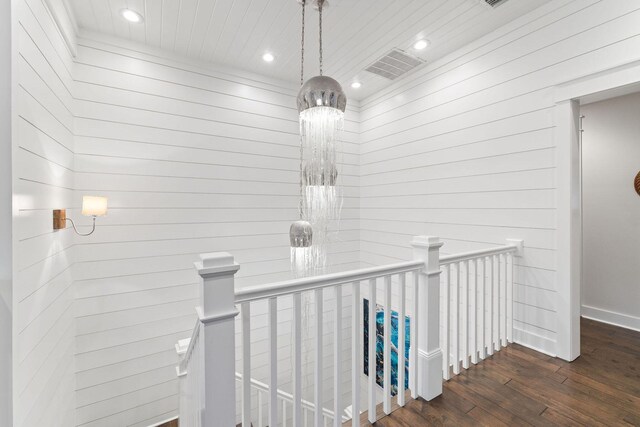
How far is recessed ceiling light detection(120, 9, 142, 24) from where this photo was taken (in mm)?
2543

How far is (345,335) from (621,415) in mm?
3065

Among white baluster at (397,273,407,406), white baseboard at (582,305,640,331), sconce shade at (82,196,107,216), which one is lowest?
white baseboard at (582,305,640,331)

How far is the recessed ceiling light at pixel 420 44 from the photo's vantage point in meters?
3.01

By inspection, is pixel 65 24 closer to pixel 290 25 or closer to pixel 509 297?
→ pixel 290 25

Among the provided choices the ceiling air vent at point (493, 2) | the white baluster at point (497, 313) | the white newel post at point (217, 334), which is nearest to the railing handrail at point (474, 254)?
the white baluster at point (497, 313)

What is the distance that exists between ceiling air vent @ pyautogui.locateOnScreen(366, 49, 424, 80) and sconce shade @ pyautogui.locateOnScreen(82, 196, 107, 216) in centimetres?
316

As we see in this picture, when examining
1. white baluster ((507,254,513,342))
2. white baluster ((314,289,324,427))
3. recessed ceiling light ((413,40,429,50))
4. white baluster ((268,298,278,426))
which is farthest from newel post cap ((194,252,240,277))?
recessed ceiling light ((413,40,429,50))

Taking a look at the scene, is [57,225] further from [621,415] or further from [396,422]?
[621,415]

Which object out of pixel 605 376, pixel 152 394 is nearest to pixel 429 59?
pixel 605 376

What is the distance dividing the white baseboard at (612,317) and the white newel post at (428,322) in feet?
8.65

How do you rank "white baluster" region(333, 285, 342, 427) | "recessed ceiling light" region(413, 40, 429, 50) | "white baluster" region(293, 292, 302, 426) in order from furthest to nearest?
"recessed ceiling light" region(413, 40, 429, 50), "white baluster" region(333, 285, 342, 427), "white baluster" region(293, 292, 302, 426)

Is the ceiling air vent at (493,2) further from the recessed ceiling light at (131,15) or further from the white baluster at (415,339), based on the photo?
the recessed ceiling light at (131,15)

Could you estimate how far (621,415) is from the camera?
5.86 ft

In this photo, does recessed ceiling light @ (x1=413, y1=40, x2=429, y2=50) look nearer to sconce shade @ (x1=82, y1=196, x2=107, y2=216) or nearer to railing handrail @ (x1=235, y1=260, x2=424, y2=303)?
railing handrail @ (x1=235, y1=260, x2=424, y2=303)
